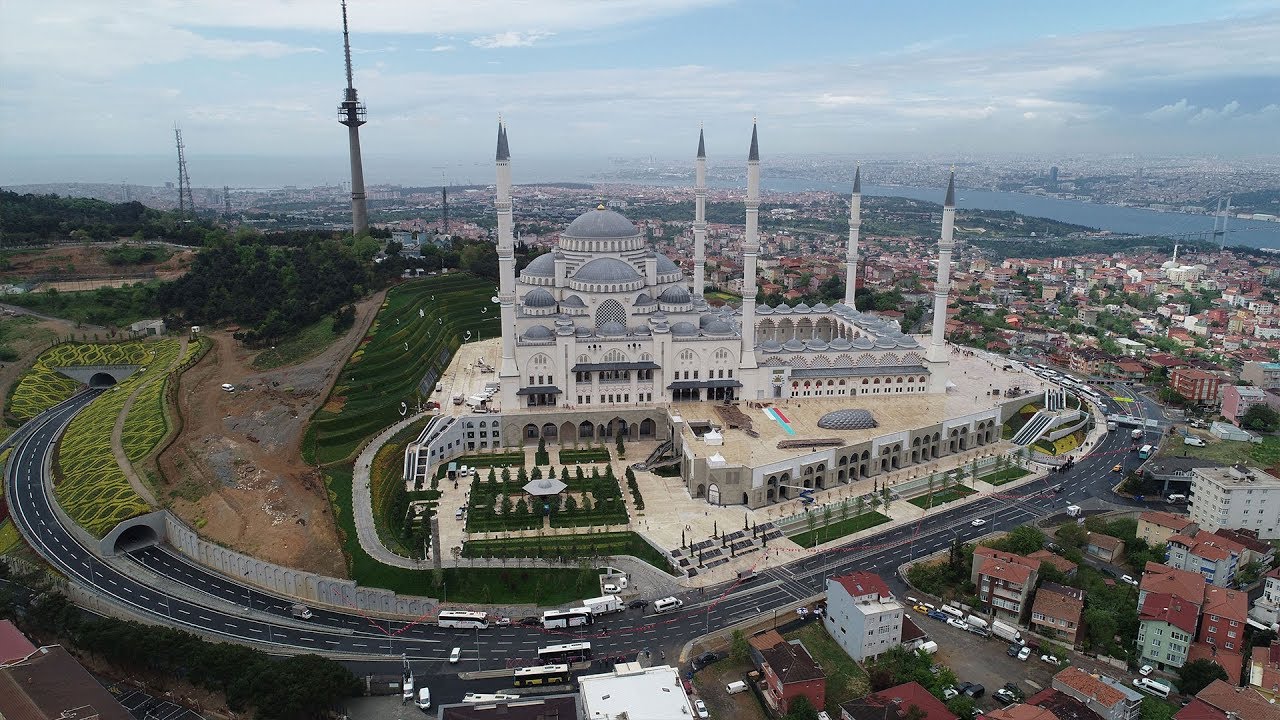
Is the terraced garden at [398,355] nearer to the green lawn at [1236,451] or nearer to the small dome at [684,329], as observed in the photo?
the small dome at [684,329]

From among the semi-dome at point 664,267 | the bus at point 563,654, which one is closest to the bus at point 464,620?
the bus at point 563,654

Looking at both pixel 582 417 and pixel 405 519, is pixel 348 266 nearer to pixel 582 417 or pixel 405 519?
pixel 582 417

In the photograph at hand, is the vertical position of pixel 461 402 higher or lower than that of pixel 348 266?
lower

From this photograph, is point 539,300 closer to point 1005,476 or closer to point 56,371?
point 1005,476

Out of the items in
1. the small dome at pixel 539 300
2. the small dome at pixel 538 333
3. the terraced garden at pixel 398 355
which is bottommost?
the terraced garden at pixel 398 355

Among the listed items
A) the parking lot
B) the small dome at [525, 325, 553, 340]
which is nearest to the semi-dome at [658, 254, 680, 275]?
the small dome at [525, 325, 553, 340]

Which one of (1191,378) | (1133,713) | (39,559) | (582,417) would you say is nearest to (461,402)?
(582,417)
